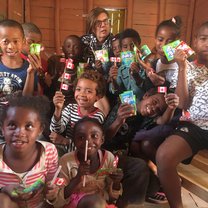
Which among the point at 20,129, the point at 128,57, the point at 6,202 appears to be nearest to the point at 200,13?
the point at 128,57

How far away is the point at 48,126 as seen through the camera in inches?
72.6

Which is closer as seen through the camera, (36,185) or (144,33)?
(36,185)

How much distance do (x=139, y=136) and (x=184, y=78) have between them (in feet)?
1.53

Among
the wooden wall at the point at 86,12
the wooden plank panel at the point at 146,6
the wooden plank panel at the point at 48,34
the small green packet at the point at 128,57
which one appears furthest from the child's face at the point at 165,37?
the wooden plank panel at the point at 48,34

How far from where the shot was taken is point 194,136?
1.66 metres

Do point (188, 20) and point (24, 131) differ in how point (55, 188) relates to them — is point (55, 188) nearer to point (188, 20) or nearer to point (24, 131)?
point (24, 131)

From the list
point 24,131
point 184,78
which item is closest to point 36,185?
point 24,131

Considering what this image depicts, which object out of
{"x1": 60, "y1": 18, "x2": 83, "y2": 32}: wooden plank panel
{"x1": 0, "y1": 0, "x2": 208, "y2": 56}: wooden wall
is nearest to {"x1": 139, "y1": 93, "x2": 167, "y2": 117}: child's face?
{"x1": 0, "y1": 0, "x2": 208, "y2": 56}: wooden wall

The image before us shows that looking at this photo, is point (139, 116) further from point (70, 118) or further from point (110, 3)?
point (110, 3)

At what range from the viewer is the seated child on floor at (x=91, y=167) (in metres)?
1.44

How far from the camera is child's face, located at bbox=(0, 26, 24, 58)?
72.6 inches

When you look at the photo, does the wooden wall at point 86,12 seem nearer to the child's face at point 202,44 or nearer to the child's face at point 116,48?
the child's face at point 116,48

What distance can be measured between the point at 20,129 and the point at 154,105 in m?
0.93

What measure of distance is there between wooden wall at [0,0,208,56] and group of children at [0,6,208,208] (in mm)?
3075
